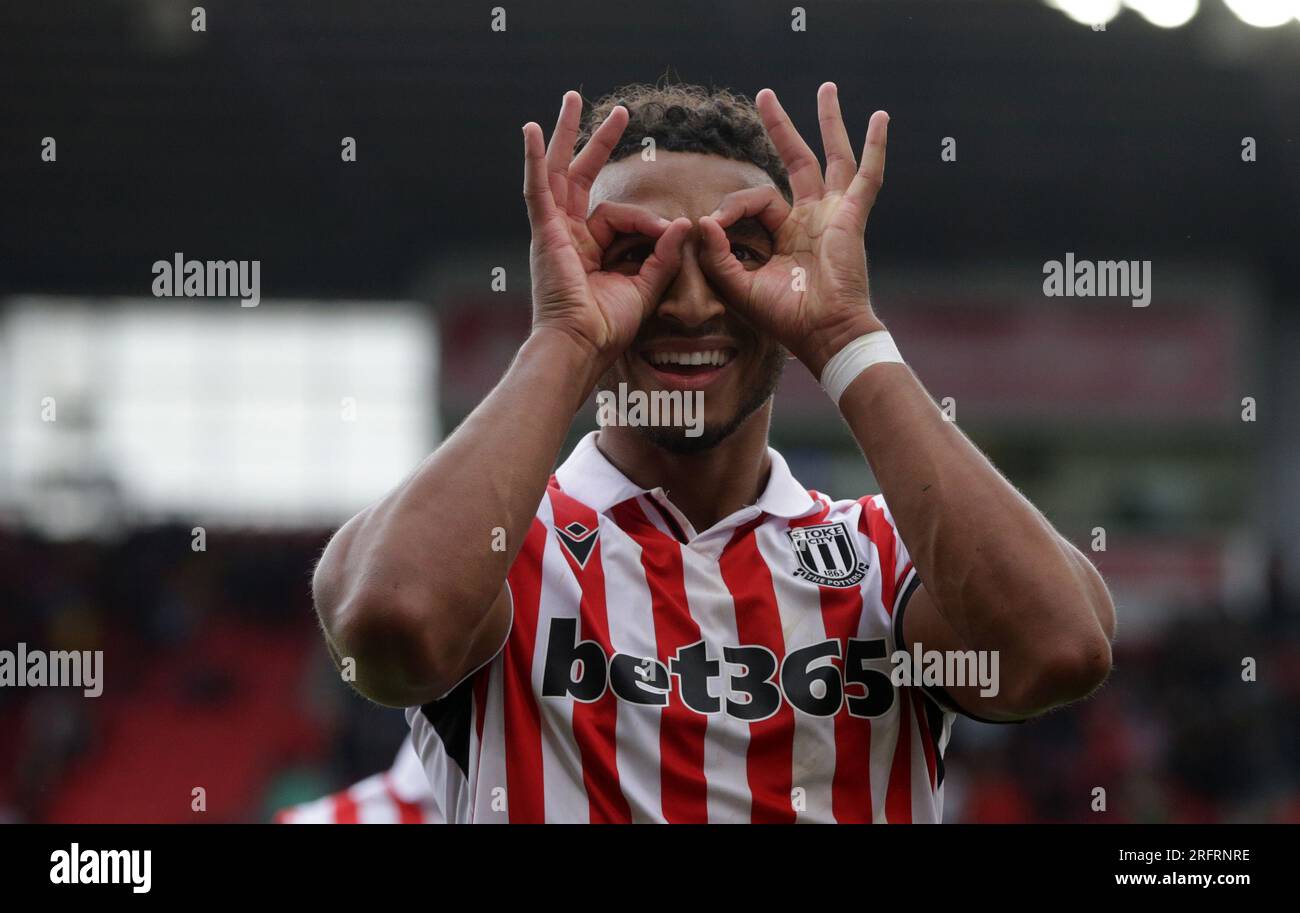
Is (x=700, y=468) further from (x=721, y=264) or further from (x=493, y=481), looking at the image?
(x=493, y=481)

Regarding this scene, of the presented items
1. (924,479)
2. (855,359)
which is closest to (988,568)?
(924,479)

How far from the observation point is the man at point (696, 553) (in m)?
2.02

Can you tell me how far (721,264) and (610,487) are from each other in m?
0.46

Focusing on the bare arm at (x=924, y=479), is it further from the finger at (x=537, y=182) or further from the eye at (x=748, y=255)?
the finger at (x=537, y=182)

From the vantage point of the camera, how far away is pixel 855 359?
7.27 ft

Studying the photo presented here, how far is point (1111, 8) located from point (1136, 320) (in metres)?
5.03

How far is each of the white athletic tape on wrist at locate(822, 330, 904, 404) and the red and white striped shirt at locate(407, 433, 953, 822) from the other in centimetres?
33

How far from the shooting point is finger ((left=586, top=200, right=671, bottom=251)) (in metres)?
2.28
